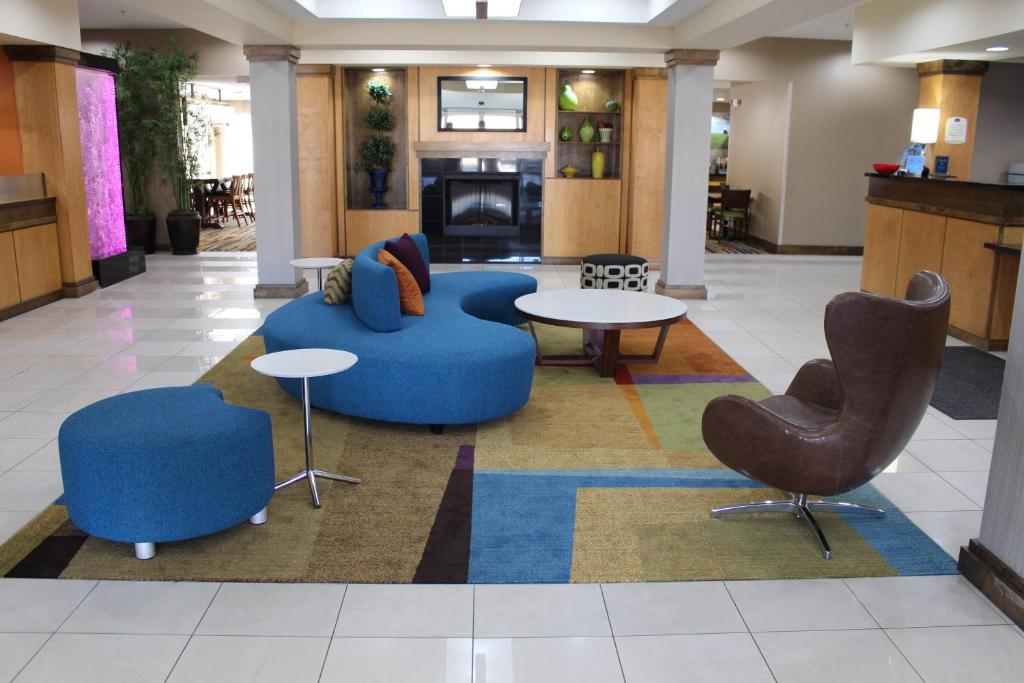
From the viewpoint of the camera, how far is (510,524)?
152 inches

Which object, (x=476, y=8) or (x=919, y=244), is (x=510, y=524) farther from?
(x=919, y=244)

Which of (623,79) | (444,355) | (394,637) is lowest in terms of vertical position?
(394,637)

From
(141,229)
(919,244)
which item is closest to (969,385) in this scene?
(919,244)

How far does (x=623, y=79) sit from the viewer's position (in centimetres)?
1188

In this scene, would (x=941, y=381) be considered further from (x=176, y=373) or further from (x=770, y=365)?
(x=176, y=373)

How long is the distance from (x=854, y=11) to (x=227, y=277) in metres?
8.22

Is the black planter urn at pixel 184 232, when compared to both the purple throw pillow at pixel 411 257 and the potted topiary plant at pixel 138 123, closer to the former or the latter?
the potted topiary plant at pixel 138 123

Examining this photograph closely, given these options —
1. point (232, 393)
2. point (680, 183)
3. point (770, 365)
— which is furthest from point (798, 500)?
point (680, 183)

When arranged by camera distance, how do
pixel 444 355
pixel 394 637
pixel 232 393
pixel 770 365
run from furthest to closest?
1. pixel 770 365
2. pixel 232 393
3. pixel 444 355
4. pixel 394 637

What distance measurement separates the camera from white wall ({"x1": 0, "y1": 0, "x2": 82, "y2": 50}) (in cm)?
743

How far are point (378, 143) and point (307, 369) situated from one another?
866 cm

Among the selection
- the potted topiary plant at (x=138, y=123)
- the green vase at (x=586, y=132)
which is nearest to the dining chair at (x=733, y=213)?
the green vase at (x=586, y=132)

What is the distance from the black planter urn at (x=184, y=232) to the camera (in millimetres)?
11891

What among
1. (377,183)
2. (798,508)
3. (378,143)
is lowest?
(798,508)
